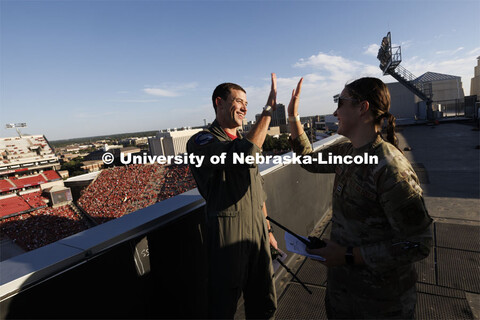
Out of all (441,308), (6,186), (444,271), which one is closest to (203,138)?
(441,308)

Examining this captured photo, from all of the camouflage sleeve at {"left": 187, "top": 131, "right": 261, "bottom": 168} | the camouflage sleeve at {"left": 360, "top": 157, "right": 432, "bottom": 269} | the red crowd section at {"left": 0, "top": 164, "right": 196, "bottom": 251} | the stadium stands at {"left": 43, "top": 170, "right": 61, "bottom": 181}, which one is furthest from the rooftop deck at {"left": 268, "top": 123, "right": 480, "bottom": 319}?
the stadium stands at {"left": 43, "top": 170, "right": 61, "bottom": 181}

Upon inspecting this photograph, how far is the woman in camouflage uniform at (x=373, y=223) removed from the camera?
1.02m

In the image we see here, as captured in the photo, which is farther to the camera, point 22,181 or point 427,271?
point 22,181

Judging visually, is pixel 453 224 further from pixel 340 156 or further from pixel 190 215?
pixel 190 215

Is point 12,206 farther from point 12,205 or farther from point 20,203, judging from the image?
point 20,203

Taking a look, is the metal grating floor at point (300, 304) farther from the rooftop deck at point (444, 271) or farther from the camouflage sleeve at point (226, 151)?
the camouflage sleeve at point (226, 151)

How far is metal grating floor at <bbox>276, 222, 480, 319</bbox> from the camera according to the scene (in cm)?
220

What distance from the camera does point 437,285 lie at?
2.47m

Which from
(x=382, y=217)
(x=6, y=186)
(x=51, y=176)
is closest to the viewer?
(x=382, y=217)

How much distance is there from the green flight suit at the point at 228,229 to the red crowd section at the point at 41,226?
96.7 ft

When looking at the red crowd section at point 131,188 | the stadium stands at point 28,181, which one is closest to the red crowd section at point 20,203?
the stadium stands at point 28,181

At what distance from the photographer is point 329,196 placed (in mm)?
4840

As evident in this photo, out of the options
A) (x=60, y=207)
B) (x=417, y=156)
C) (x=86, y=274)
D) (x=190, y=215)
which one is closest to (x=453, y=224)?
(x=190, y=215)

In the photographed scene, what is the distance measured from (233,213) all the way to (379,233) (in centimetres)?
81
